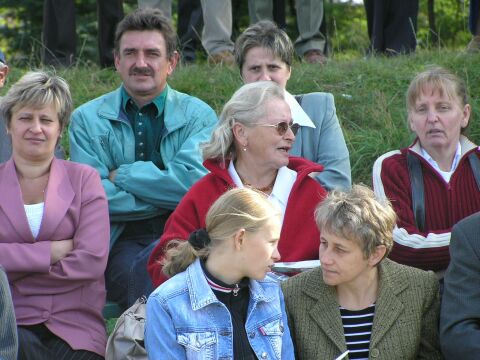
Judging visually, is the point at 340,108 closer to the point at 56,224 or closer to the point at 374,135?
the point at 374,135

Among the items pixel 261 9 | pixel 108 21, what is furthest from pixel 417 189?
pixel 261 9

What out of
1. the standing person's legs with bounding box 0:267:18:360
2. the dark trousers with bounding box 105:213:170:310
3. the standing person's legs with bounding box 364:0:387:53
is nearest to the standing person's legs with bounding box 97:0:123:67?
the standing person's legs with bounding box 364:0:387:53

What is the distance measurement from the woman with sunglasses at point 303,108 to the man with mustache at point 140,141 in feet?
1.38

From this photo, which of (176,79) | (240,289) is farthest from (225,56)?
(240,289)

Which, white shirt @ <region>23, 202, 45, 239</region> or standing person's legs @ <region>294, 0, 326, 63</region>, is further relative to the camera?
standing person's legs @ <region>294, 0, 326, 63</region>

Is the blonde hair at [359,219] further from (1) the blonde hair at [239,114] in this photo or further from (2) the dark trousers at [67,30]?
(2) the dark trousers at [67,30]

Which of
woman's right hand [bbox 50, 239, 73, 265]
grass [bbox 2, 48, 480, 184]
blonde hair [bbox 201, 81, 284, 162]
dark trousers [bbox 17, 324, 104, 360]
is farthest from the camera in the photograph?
grass [bbox 2, 48, 480, 184]

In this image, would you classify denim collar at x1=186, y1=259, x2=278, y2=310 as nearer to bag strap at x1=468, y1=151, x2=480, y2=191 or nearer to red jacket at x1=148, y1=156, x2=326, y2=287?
red jacket at x1=148, y1=156, x2=326, y2=287

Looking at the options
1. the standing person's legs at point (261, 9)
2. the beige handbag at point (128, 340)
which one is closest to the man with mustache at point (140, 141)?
the beige handbag at point (128, 340)

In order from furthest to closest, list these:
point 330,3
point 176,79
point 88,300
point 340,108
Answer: point 330,3 < point 176,79 < point 340,108 < point 88,300

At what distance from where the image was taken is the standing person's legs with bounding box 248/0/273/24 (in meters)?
9.70

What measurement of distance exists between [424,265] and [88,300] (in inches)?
67.2

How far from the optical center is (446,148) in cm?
525

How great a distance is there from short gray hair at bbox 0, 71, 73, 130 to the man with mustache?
0.55 m
